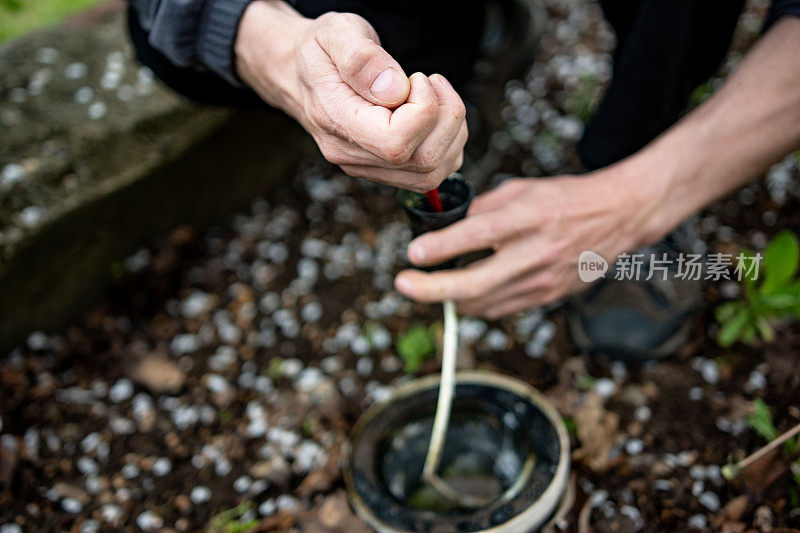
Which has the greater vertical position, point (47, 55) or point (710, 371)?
point (47, 55)

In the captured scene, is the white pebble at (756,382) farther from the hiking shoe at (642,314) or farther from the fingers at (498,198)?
the fingers at (498,198)

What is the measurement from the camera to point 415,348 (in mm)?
1944

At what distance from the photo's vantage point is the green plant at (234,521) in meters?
1.59

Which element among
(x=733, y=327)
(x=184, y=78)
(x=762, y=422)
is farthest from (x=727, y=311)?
(x=184, y=78)

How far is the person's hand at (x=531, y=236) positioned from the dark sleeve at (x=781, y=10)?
46 cm

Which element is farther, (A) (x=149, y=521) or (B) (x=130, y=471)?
(B) (x=130, y=471)

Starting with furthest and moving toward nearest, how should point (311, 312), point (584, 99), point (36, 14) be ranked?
1. point (36, 14)
2. point (584, 99)
3. point (311, 312)

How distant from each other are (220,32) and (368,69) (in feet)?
1.91

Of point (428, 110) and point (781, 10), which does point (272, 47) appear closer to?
point (428, 110)

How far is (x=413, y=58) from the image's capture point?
165cm

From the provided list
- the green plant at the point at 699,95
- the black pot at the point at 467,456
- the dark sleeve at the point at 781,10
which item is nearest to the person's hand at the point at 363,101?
the black pot at the point at 467,456

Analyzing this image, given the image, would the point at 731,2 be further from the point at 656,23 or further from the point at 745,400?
the point at 745,400

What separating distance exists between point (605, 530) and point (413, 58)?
4.13 feet

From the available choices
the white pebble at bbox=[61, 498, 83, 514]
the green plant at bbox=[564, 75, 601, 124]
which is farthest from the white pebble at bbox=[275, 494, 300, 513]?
the green plant at bbox=[564, 75, 601, 124]
